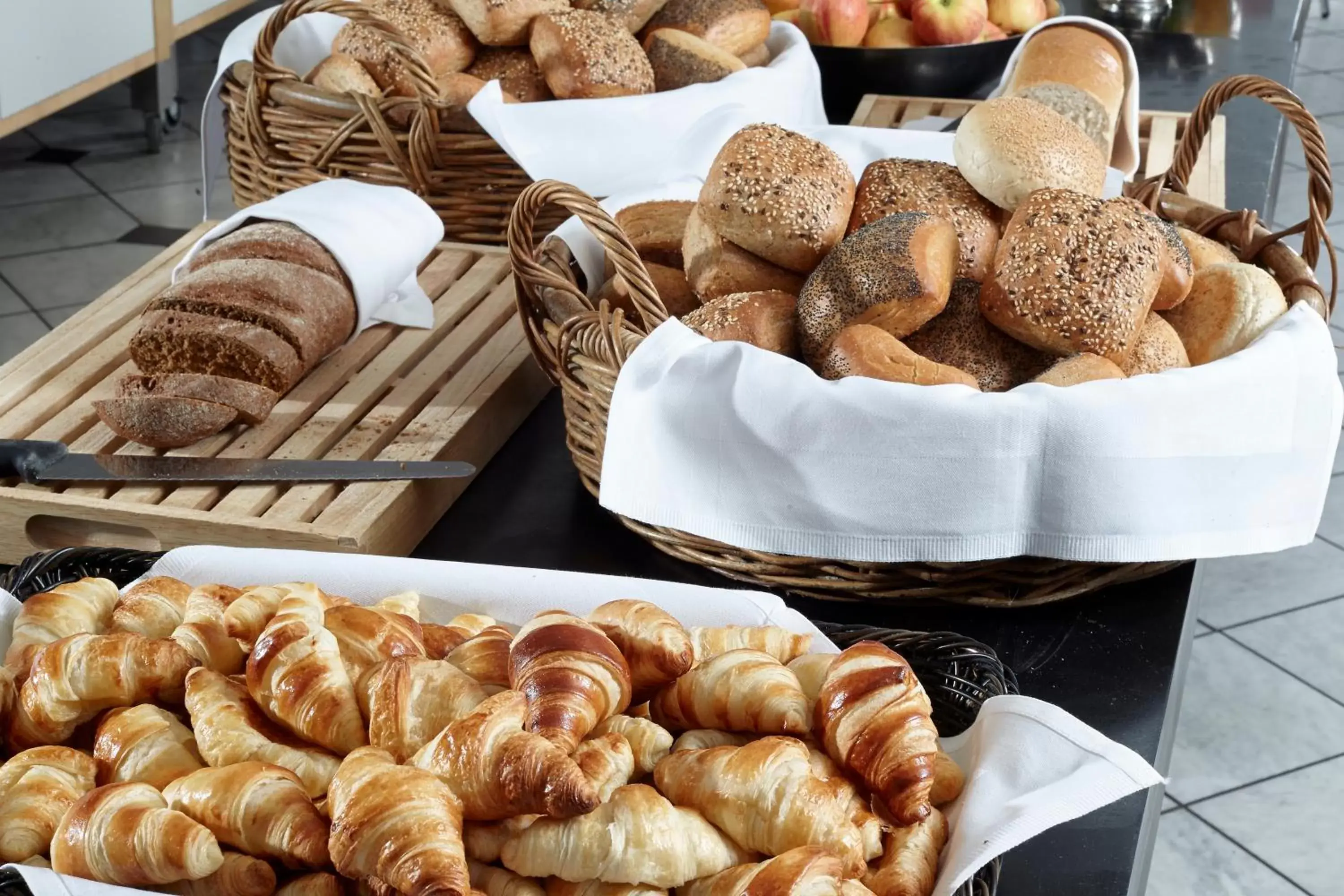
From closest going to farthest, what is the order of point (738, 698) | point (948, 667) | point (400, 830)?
1. point (400, 830)
2. point (738, 698)
3. point (948, 667)

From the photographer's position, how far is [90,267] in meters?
3.31

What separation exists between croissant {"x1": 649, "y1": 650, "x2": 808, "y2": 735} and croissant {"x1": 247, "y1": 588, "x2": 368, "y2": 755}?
147mm

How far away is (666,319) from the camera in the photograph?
38.0 inches

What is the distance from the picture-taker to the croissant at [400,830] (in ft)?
1.73

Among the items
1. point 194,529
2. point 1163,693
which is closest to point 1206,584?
point 1163,693

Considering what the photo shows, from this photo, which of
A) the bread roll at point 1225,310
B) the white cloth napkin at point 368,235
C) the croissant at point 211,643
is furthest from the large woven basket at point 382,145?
the croissant at point 211,643

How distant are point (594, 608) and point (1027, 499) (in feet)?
1.01

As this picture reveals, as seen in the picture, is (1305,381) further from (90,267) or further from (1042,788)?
(90,267)

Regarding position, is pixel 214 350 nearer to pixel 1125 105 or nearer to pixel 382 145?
pixel 382 145

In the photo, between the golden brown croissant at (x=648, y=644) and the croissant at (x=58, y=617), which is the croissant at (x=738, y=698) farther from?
the croissant at (x=58, y=617)

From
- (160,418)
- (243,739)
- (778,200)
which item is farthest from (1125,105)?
(243,739)

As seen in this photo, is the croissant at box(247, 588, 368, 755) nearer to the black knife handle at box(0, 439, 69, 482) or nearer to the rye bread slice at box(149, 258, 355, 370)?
the black knife handle at box(0, 439, 69, 482)

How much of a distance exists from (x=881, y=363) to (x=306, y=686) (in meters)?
0.47

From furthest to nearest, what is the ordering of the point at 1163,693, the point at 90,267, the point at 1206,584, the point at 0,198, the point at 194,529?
1. the point at 0,198
2. the point at 90,267
3. the point at 1206,584
4. the point at 194,529
5. the point at 1163,693
